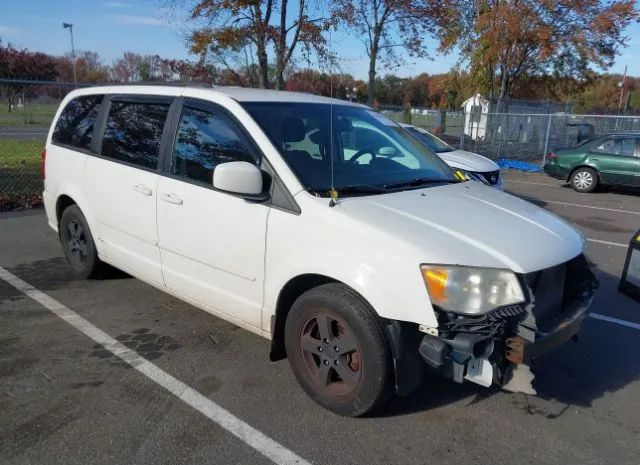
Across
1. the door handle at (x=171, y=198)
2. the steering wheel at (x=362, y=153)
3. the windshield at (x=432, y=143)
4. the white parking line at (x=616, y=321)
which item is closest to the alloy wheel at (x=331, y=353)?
the steering wheel at (x=362, y=153)

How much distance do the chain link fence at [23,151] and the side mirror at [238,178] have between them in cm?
666

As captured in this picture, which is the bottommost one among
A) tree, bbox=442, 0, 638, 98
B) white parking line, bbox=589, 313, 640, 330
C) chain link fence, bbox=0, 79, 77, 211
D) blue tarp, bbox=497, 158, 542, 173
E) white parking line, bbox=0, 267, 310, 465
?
white parking line, bbox=0, 267, 310, 465

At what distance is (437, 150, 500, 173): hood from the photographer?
8.94m

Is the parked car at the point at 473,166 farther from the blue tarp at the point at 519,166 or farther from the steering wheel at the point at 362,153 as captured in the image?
the blue tarp at the point at 519,166

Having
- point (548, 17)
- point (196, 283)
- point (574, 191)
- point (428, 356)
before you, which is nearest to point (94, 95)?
point (196, 283)

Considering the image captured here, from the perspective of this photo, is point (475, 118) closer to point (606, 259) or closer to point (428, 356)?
point (606, 259)

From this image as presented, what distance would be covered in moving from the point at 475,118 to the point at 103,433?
1786 centimetres

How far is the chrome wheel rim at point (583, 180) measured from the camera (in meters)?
12.8

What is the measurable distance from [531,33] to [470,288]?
20013mm

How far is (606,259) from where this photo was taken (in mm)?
6711

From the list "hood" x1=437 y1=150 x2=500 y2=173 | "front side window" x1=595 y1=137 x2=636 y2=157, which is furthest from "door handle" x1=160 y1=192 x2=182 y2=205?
"front side window" x1=595 y1=137 x2=636 y2=157

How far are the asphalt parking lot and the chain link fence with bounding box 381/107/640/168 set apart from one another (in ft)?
48.6

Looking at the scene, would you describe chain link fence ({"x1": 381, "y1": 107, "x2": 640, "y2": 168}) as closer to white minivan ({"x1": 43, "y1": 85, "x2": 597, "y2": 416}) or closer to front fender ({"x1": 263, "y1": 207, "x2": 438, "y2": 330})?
white minivan ({"x1": 43, "y1": 85, "x2": 597, "y2": 416})

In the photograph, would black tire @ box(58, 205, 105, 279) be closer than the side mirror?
No
